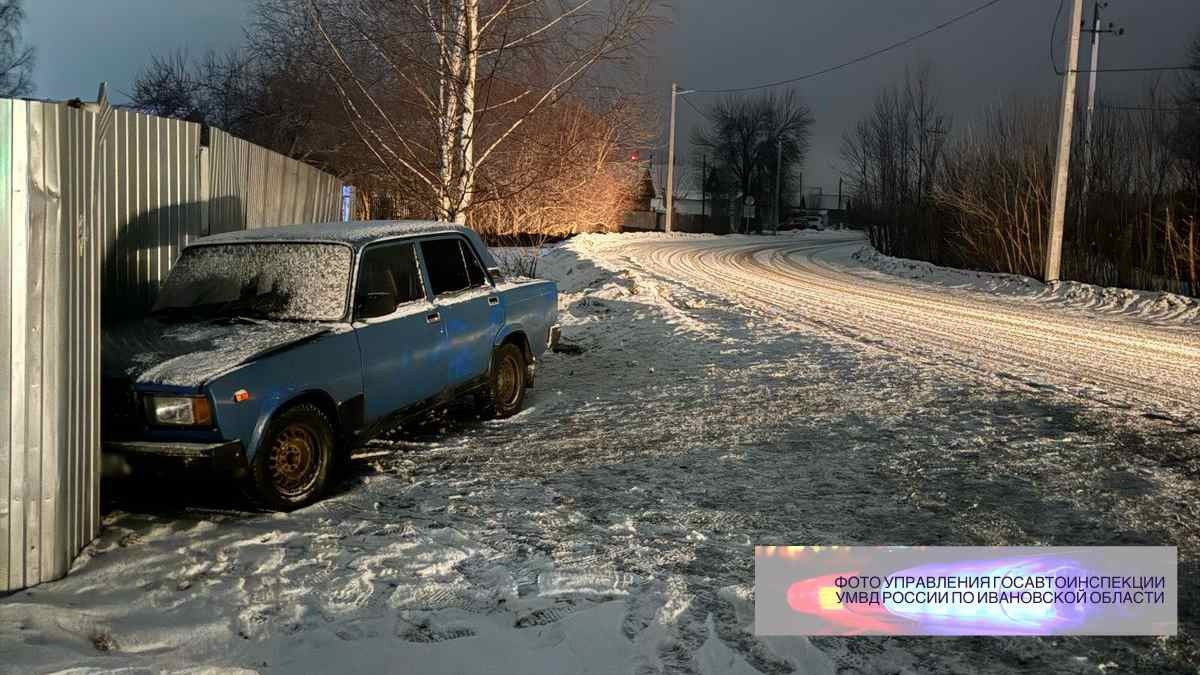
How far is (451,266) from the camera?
6957 mm

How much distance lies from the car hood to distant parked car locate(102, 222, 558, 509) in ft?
0.03

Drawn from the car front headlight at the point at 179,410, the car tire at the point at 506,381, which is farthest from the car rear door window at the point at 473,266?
the car front headlight at the point at 179,410

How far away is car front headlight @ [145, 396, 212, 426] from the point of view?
4.53m

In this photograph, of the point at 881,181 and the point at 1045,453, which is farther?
the point at 881,181

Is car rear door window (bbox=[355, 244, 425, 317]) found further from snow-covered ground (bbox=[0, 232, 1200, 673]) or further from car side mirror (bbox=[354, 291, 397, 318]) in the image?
snow-covered ground (bbox=[0, 232, 1200, 673])

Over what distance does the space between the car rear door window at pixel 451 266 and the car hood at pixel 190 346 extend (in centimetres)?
136

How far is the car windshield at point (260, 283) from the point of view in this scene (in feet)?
18.6

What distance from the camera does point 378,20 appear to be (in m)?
11.5

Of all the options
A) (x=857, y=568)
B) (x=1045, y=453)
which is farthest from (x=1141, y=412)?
(x=857, y=568)

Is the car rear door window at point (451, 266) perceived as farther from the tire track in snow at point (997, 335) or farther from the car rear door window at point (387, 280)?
the tire track in snow at point (997, 335)

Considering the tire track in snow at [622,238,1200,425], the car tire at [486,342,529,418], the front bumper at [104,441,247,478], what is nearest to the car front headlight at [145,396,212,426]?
the front bumper at [104,441,247,478]

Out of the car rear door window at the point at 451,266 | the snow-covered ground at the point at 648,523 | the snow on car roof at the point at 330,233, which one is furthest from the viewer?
the car rear door window at the point at 451,266

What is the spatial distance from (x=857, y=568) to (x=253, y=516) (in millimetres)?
3172

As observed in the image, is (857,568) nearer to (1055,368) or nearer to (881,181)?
(1055,368)
